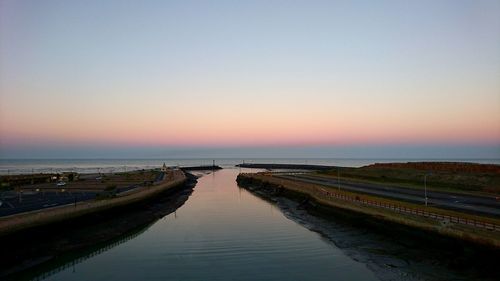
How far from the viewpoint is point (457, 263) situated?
1005 inches

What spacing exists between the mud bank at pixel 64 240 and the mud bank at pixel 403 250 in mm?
19240

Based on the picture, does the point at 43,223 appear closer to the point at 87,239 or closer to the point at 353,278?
the point at 87,239

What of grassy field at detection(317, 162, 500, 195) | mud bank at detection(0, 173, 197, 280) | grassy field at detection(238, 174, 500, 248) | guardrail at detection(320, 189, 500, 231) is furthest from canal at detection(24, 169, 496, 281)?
grassy field at detection(317, 162, 500, 195)

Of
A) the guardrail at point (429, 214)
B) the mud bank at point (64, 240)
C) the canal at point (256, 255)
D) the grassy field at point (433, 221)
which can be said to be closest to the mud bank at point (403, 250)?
the canal at point (256, 255)

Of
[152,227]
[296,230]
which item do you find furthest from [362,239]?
[152,227]

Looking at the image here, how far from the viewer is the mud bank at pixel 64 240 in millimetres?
27766

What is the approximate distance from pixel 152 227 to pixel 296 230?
619 inches

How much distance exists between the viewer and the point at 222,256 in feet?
101

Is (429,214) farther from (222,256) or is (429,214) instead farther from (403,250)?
(222,256)

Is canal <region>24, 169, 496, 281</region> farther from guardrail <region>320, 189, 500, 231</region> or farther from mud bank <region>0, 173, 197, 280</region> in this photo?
guardrail <region>320, 189, 500, 231</region>

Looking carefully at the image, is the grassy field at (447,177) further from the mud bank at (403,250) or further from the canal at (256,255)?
the canal at (256,255)

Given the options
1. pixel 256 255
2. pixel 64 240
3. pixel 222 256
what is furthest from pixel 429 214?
pixel 64 240

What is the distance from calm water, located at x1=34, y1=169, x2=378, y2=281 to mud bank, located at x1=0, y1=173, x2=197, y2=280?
5.43 feet

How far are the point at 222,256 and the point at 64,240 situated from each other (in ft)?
46.4
